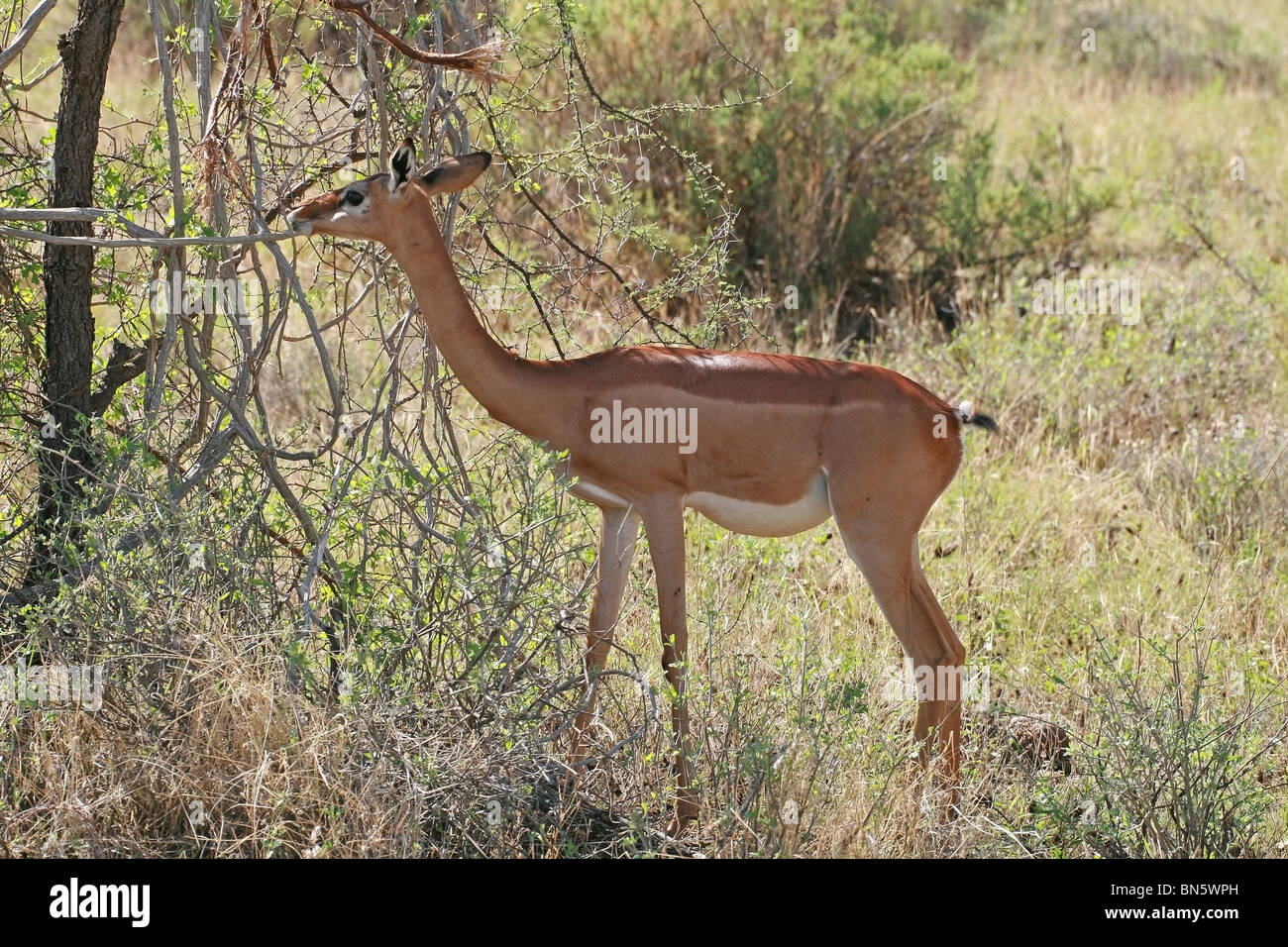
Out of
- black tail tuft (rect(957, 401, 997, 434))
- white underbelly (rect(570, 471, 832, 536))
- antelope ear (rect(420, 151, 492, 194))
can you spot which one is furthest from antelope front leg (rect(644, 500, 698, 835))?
antelope ear (rect(420, 151, 492, 194))

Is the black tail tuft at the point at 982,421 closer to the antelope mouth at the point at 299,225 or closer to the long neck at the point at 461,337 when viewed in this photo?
the long neck at the point at 461,337

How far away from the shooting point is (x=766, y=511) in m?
4.90

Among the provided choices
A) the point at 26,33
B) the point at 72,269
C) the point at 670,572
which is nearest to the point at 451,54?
the point at 26,33

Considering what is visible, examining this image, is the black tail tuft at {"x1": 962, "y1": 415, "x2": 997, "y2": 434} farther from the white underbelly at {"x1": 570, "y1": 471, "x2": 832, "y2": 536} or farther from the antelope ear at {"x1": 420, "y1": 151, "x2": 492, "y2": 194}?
the antelope ear at {"x1": 420, "y1": 151, "x2": 492, "y2": 194}

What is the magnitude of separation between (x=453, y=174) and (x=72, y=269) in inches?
52.0

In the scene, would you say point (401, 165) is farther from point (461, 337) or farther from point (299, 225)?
point (461, 337)

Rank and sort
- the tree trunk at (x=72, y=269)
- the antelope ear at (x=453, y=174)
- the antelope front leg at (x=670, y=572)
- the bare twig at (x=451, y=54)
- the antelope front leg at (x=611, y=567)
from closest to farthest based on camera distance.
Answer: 1. the bare twig at (x=451, y=54)
2. the antelope ear at (x=453, y=174)
3. the antelope front leg at (x=670, y=572)
4. the tree trunk at (x=72, y=269)
5. the antelope front leg at (x=611, y=567)

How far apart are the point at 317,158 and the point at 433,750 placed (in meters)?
2.51

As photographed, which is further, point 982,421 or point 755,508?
point 982,421

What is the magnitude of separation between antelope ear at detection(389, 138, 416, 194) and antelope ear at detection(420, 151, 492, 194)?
0.11m

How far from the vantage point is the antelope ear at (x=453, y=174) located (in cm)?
455

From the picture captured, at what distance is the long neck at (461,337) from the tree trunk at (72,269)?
1128 millimetres

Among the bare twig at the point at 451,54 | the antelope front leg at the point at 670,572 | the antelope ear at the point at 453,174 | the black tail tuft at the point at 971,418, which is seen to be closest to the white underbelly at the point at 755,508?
the antelope front leg at the point at 670,572

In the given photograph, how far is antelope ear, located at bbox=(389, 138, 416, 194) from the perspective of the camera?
14.3 feet
